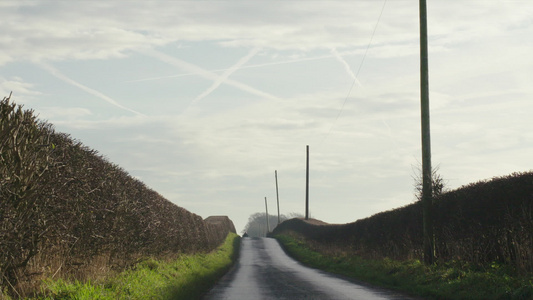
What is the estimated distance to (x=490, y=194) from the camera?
19406 mm

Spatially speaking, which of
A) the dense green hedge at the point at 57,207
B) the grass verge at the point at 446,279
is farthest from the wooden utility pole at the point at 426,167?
the dense green hedge at the point at 57,207

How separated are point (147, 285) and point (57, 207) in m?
4.61

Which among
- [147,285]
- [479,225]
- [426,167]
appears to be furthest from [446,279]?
[147,285]

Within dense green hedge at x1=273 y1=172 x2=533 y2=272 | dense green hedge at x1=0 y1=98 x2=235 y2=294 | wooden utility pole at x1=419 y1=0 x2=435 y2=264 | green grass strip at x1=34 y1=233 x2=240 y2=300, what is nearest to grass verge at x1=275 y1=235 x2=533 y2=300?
dense green hedge at x1=273 y1=172 x2=533 y2=272

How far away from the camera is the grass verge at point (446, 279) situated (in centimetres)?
1456

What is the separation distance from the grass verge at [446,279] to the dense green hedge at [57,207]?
8.75 meters

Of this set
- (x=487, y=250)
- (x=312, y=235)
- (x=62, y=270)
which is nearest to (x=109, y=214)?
(x=62, y=270)

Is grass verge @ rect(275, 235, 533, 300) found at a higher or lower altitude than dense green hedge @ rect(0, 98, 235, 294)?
lower

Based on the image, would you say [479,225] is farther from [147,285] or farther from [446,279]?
[147,285]

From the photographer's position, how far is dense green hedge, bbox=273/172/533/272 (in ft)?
56.2

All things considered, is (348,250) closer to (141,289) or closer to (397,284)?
(397,284)

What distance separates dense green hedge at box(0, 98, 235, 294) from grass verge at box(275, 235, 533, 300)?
8755 mm

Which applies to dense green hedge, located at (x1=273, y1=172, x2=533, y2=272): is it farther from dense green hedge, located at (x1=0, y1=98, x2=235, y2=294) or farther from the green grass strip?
dense green hedge, located at (x1=0, y1=98, x2=235, y2=294)

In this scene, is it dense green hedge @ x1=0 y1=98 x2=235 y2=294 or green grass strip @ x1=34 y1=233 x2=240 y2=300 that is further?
green grass strip @ x1=34 y1=233 x2=240 y2=300
